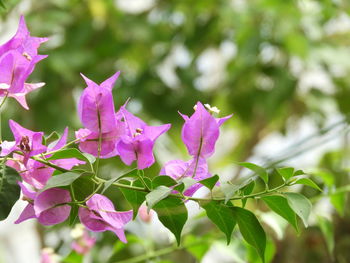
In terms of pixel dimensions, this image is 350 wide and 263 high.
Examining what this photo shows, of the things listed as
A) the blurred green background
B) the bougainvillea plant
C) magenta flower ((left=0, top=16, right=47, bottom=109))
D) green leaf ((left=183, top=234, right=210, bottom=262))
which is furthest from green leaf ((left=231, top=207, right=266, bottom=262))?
the blurred green background

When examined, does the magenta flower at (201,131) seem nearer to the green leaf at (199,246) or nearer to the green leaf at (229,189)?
the green leaf at (229,189)

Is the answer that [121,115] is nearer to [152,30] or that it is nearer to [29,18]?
[29,18]

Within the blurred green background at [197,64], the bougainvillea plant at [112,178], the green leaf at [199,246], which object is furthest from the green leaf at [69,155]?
the blurred green background at [197,64]

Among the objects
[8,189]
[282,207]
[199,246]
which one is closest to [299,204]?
[282,207]

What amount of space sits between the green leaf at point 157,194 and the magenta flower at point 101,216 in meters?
0.02

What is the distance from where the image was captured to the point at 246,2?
1413 millimetres

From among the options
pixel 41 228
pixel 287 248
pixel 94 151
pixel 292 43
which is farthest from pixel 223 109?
pixel 94 151

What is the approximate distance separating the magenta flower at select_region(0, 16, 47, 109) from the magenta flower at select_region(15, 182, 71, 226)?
0.04 m

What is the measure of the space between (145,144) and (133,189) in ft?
0.07

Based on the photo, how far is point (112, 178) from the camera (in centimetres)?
27

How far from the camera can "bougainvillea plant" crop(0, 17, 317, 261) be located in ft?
0.86

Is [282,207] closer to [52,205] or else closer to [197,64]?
[52,205]

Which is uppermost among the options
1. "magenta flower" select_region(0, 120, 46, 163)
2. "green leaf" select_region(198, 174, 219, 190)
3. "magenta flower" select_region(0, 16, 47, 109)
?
"magenta flower" select_region(0, 16, 47, 109)

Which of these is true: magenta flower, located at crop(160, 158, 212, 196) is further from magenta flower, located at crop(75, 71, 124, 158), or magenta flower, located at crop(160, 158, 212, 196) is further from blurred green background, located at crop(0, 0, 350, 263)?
blurred green background, located at crop(0, 0, 350, 263)
